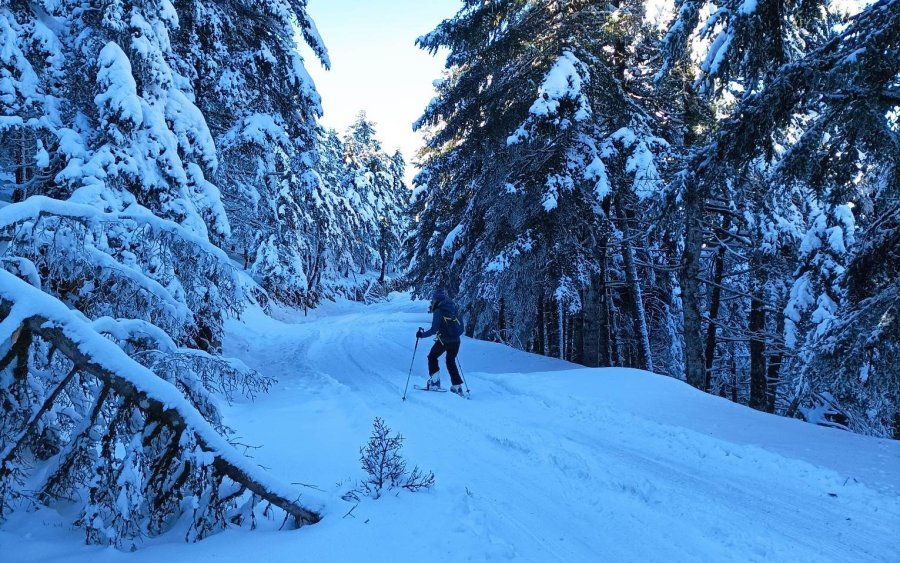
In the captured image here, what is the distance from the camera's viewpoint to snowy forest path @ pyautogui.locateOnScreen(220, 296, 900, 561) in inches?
134

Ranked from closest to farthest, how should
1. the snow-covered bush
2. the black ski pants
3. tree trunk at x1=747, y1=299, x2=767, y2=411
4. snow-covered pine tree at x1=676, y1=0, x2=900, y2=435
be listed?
the snow-covered bush
snow-covered pine tree at x1=676, y1=0, x2=900, y2=435
the black ski pants
tree trunk at x1=747, y1=299, x2=767, y2=411

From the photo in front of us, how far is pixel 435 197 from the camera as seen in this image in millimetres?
18734

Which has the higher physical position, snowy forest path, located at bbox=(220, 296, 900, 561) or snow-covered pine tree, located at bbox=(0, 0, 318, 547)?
snow-covered pine tree, located at bbox=(0, 0, 318, 547)

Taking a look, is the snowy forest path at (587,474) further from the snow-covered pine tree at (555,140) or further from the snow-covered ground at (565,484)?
the snow-covered pine tree at (555,140)

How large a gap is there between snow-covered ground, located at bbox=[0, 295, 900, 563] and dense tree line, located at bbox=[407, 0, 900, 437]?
1211 mm

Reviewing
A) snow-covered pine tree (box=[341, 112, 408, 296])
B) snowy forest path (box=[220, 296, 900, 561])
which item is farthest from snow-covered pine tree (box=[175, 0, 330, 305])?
snow-covered pine tree (box=[341, 112, 408, 296])

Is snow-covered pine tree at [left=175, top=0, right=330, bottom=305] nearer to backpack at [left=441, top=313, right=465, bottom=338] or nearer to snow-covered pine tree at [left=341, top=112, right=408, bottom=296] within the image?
backpack at [left=441, top=313, right=465, bottom=338]

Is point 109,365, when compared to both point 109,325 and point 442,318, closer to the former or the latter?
point 109,325

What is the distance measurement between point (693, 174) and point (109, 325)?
6.47 metres

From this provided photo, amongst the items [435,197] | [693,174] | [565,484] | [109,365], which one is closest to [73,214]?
[109,365]

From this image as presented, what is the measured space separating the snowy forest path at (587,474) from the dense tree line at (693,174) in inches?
48.6

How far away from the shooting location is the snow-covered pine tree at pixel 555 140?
34.0 ft

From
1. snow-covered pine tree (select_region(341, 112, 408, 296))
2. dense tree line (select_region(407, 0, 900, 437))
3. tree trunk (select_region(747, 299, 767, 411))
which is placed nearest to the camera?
dense tree line (select_region(407, 0, 900, 437))

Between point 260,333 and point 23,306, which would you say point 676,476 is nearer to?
point 23,306
